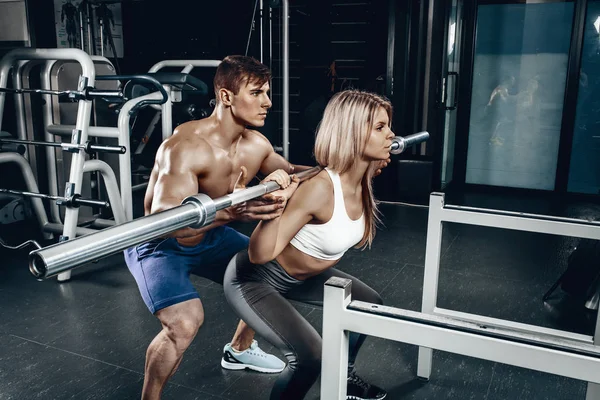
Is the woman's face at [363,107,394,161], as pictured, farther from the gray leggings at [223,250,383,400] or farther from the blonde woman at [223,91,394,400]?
the gray leggings at [223,250,383,400]

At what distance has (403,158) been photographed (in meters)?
5.21

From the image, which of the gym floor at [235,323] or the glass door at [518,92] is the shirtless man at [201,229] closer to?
the gym floor at [235,323]

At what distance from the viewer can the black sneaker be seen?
1987 millimetres

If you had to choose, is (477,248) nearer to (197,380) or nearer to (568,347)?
(197,380)

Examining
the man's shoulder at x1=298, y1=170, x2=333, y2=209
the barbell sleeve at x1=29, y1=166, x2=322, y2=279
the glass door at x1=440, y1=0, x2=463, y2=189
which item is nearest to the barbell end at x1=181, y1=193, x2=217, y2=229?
the barbell sleeve at x1=29, y1=166, x2=322, y2=279

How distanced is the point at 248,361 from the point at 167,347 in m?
0.59

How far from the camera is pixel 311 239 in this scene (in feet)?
5.52

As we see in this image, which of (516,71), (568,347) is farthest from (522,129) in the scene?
(568,347)

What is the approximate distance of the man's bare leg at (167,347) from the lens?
1710 millimetres

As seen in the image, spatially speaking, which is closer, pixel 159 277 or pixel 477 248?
pixel 159 277

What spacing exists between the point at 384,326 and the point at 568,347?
303 millimetres

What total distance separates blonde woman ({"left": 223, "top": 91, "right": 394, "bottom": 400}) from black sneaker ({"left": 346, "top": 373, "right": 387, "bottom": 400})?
1.18ft

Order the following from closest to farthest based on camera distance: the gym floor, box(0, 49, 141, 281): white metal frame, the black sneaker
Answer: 1. the black sneaker
2. the gym floor
3. box(0, 49, 141, 281): white metal frame

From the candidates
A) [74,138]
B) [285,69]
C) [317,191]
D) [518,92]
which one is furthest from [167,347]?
[518,92]
